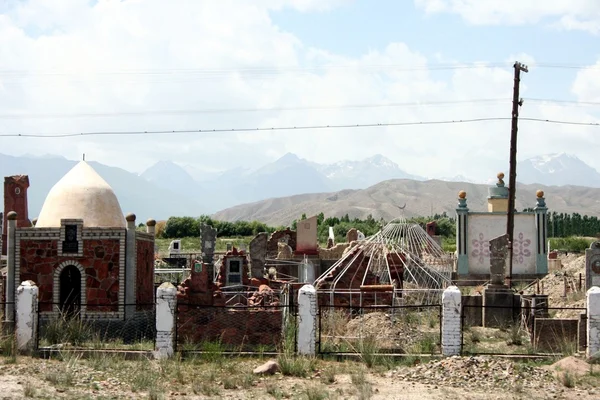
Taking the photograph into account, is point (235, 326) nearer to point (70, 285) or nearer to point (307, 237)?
point (70, 285)

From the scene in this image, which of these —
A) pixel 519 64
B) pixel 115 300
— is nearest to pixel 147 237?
pixel 115 300

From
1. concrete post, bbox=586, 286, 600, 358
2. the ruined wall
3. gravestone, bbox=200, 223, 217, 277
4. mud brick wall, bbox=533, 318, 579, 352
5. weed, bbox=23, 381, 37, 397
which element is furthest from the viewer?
the ruined wall

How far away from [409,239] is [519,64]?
26.6 ft

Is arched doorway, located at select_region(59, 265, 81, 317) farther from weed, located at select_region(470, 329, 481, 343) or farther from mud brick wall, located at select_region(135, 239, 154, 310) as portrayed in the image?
weed, located at select_region(470, 329, 481, 343)

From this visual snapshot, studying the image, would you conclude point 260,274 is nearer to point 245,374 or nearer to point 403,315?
point 403,315

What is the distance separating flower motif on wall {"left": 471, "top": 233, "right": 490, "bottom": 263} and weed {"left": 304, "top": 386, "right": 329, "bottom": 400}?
22993 millimetres

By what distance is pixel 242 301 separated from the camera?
967 inches

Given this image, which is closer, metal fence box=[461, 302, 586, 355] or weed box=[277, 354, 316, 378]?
weed box=[277, 354, 316, 378]

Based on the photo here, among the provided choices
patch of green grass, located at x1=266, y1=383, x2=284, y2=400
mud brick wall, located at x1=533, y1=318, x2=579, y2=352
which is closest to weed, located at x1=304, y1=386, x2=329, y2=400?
patch of green grass, located at x1=266, y1=383, x2=284, y2=400

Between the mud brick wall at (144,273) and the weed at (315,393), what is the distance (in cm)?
1054

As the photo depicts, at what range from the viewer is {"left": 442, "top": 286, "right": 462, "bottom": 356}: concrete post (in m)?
18.3

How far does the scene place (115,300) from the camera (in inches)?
944

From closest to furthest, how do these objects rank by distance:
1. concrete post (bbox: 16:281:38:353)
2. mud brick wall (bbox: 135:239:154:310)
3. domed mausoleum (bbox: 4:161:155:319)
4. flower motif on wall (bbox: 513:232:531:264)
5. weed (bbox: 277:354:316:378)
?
weed (bbox: 277:354:316:378) → concrete post (bbox: 16:281:38:353) → domed mausoleum (bbox: 4:161:155:319) → mud brick wall (bbox: 135:239:154:310) → flower motif on wall (bbox: 513:232:531:264)

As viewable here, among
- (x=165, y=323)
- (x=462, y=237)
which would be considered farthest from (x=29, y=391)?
(x=462, y=237)
